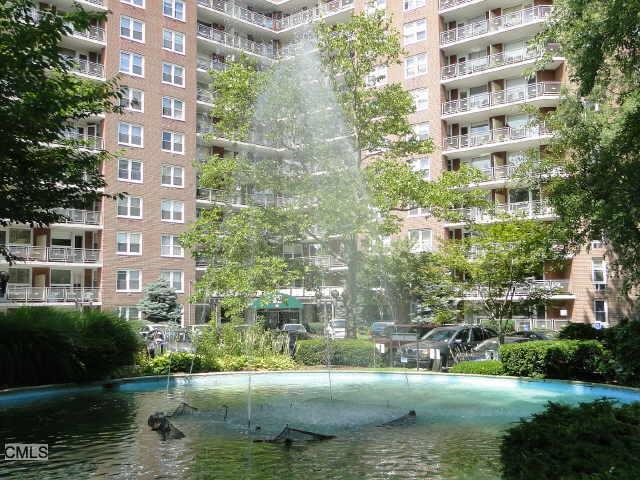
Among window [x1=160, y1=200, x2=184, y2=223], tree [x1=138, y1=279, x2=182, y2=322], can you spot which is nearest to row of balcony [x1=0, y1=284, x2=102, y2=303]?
tree [x1=138, y1=279, x2=182, y2=322]

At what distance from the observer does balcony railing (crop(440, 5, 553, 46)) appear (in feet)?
147

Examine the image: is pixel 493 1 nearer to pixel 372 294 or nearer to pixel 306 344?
pixel 372 294

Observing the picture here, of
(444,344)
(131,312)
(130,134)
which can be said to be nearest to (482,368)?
(444,344)

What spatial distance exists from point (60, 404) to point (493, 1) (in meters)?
43.6

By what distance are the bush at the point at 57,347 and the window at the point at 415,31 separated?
3938 centimetres

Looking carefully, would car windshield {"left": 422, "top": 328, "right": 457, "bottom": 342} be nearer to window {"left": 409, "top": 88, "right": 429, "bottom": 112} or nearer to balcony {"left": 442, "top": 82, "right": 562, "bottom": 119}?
balcony {"left": 442, "top": 82, "right": 562, "bottom": 119}

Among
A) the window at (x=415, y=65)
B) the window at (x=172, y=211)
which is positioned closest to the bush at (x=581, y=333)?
the window at (x=415, y=65)

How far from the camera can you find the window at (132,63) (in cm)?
4941

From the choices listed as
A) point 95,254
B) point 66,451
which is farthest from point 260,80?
point 95,254

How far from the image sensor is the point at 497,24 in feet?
155

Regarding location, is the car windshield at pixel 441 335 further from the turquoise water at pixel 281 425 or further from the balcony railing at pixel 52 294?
the balcony railing at pixel 52 294

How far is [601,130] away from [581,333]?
6731 millimetres

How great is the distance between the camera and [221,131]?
90.3 ft

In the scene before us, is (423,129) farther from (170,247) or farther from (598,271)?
(170,247)
